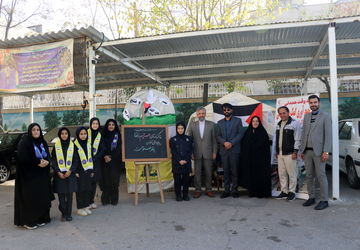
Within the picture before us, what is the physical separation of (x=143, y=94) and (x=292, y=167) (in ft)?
11.9

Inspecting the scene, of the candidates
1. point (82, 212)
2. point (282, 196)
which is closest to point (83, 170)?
point (82, 212)

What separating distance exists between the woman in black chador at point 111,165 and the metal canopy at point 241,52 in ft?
6.78

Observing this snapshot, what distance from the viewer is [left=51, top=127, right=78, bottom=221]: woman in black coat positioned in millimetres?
4969

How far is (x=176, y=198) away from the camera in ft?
20.6

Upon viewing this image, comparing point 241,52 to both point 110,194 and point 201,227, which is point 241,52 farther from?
point 201,227

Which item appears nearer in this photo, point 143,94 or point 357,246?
point 357,246


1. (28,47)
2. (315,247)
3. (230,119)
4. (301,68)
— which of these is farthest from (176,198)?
(301,68)

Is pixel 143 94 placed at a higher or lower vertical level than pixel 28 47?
lower

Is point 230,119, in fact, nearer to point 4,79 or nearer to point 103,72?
point 103,72

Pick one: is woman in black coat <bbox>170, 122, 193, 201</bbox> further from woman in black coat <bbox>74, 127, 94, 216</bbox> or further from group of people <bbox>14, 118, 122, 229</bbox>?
woman in black coat <bbox>74, 127, 94, 216</bbox>

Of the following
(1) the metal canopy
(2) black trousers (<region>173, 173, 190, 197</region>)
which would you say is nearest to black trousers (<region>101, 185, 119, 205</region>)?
(2) black trousers (<region>173, 173, 190, 197</region>)

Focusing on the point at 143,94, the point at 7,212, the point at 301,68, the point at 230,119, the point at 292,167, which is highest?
the point at 301,68

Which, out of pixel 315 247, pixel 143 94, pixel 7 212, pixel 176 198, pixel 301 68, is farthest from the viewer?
pixel 301 68

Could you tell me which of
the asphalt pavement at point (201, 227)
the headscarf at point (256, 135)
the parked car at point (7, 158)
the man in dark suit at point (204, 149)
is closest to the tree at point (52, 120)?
the parked car at point (7, 158)
